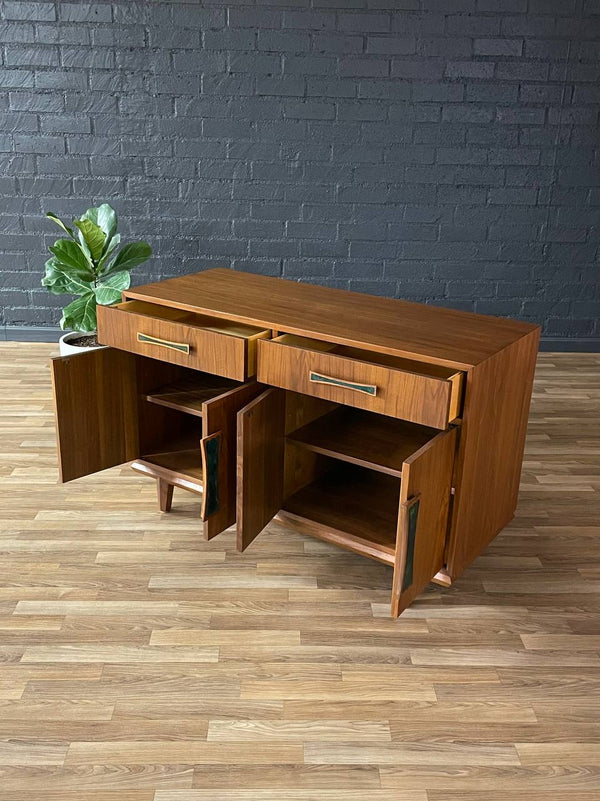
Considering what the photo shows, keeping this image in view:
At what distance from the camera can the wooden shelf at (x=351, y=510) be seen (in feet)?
6.11

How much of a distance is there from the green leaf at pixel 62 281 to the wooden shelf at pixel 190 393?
0.79 metres

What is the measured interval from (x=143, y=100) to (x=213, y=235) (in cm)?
66

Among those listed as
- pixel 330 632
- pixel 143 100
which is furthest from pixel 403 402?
Result: pixel 143 100

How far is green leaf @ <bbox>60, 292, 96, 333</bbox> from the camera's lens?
107 inches

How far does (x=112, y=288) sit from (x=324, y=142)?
1.35m

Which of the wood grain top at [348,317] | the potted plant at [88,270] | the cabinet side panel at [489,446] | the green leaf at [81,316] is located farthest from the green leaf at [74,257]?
the cabinet side panel at [489,446]

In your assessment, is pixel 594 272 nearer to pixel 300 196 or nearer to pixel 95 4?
pixel 300 196

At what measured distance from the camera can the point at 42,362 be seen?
11.6ft

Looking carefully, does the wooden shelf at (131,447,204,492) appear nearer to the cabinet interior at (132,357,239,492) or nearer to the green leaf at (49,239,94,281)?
the cabinet interior at (132,357,239,492)

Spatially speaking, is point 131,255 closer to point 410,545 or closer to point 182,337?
point 182,337

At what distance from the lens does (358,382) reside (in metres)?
1.68

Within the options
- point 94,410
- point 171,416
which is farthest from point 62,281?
point 94,410

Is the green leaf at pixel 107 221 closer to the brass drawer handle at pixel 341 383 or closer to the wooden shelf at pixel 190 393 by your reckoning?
the wooden shelf at pixel 190 393

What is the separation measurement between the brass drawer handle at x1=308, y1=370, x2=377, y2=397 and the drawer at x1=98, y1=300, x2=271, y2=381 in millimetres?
178
